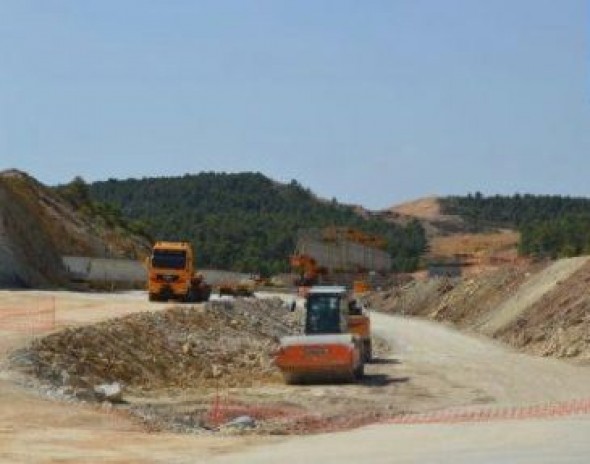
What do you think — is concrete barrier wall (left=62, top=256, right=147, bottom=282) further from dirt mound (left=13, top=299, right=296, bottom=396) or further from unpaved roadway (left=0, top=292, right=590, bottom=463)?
unpaved roadway (left=0, top=292, right=590, bottom=463)

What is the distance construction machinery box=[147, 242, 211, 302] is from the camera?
47594mm

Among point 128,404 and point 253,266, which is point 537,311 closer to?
point 128,404

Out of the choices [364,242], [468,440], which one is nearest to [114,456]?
[468,440]

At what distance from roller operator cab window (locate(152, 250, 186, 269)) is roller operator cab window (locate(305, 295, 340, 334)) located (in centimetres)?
2016

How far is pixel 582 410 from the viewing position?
21.6 meters

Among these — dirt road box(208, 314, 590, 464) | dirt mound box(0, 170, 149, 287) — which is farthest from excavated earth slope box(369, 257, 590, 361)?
dirt mound box(0, 170, 149, 287)

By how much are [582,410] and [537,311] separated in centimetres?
2454

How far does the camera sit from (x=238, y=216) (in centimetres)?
14712

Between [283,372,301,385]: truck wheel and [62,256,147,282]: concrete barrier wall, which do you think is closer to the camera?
[283,372,301,385]: truck wheel

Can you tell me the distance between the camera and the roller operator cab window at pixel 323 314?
92.6 ft

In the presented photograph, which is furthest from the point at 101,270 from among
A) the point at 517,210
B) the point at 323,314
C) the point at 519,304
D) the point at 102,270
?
the point at 517,210

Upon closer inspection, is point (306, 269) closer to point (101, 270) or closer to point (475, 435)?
point (101, 270)

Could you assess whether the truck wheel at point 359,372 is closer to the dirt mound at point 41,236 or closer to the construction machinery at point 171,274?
the construction machinery at point 171,274

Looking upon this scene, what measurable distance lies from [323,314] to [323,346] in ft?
4.39
